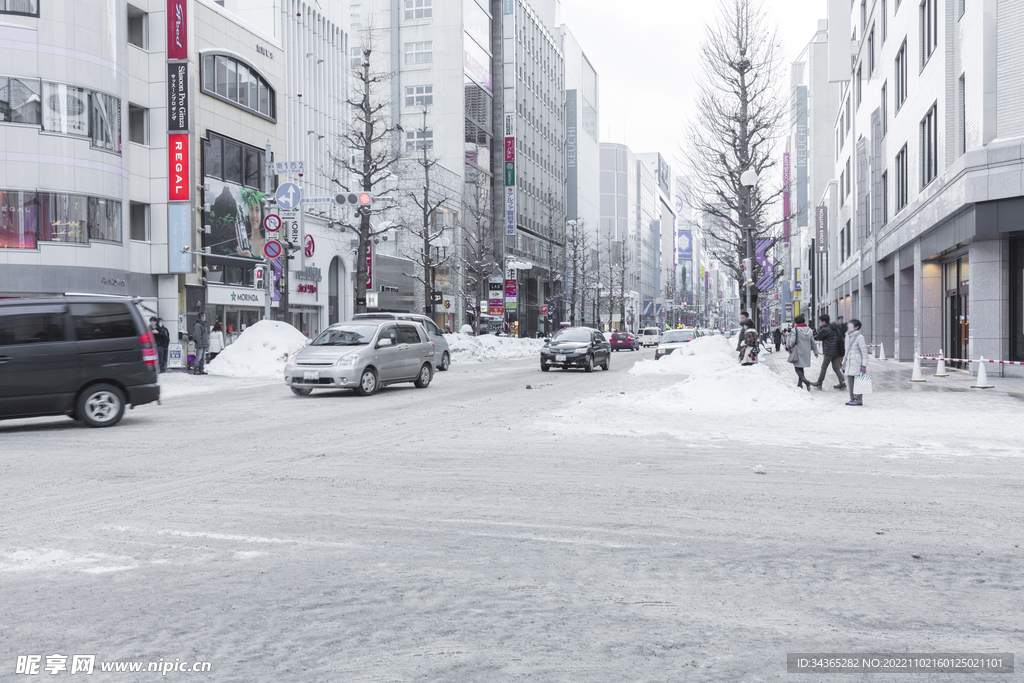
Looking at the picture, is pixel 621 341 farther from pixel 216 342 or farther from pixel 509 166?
pixel 216 342

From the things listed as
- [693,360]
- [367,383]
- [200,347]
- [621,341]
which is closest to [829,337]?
[693,360]

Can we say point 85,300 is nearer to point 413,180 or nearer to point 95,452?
point 95,452

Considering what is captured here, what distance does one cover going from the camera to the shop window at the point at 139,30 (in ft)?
117

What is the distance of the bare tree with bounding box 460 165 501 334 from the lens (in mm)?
65188

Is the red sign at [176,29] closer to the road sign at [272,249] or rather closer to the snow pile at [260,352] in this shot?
the road sign at [272,249]

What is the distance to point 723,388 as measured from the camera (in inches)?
696

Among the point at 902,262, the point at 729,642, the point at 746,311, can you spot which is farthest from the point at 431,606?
the point at 902,262

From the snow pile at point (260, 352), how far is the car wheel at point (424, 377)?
24.3ft

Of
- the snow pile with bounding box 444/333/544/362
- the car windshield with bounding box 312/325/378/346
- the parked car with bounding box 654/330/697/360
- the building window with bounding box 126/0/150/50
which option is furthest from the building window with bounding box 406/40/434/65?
the car windshield with bounding box 312/325/378/346

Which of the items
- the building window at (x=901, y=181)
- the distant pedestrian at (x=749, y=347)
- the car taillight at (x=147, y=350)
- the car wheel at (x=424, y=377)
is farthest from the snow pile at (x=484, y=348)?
the car taillight at (x=147, y=350)

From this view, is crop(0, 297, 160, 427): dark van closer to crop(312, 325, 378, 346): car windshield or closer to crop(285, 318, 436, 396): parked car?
crop(285, 318, 436, 396): parked car

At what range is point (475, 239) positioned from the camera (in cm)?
7100

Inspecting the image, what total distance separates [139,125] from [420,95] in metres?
40.7

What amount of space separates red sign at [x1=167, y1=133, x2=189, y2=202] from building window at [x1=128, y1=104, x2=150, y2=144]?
994mm
